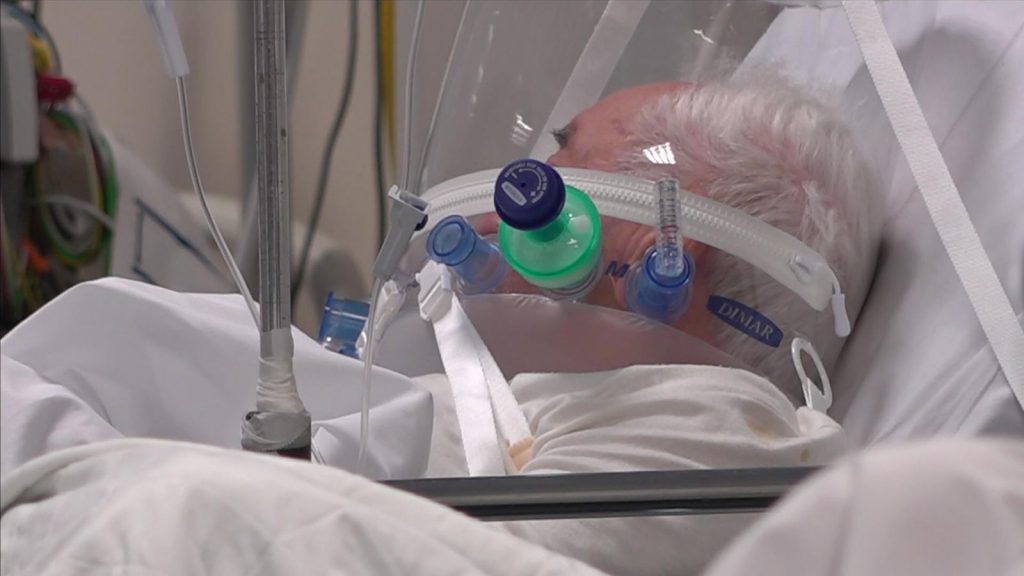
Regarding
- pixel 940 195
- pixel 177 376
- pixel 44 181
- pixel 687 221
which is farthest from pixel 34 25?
pixel 940 195

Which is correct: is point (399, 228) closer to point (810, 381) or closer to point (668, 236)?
point (668, 236)

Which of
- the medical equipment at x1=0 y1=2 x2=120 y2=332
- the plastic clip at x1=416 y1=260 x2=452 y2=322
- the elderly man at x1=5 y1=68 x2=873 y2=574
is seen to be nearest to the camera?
the elderly man at x1=5 y1=68 x2=873 y2=574

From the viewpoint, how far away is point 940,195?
728mm

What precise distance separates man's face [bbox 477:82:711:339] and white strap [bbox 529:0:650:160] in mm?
57

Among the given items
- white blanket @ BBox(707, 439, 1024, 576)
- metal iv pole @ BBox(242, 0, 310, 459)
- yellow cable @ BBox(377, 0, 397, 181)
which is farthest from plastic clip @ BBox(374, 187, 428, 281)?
yellow cable @ BBox(377, 0, 397, 181)

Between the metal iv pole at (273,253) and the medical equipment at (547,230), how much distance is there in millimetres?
152

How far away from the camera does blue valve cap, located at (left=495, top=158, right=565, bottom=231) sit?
2.18ft

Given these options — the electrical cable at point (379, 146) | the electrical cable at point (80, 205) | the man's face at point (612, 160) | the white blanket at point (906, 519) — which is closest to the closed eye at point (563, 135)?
the man's face at point (612, 160)

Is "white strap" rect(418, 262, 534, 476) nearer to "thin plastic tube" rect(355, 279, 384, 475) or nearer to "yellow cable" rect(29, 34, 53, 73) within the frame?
"thin plastic tube" rect(355, 279, 384, 475)

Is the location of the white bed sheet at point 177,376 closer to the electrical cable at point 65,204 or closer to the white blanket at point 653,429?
the white blanket at point 653,429

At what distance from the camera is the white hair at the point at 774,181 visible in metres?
0.74

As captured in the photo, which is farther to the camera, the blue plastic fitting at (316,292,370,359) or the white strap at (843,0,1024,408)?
the blue plastic fitting at (316,292,370,359)

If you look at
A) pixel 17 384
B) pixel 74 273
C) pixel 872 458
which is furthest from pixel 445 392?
pixel 74 273

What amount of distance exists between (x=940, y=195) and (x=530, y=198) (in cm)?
26
